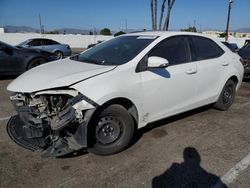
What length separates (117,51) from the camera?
412 cm

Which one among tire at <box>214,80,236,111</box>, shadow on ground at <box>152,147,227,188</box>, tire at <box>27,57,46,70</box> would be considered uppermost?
tire at <box>27,57,46,70</box>

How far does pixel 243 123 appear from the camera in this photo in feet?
15.6

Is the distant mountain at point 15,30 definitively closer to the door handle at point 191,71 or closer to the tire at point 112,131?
the door handle at point 191,71

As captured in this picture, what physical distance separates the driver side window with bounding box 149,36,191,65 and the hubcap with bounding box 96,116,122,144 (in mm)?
1163

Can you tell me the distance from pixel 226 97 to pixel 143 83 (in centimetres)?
256

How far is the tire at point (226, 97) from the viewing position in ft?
17.1

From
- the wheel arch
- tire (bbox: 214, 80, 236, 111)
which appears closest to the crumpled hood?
the wheel arch

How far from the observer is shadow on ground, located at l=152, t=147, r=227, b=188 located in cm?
289

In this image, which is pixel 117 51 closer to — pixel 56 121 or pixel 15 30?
pixel 56 121

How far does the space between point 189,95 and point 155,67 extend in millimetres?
1056

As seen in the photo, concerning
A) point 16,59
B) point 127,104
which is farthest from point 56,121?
point 16,59

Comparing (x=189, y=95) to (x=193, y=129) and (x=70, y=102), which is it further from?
(x=70, y=102)

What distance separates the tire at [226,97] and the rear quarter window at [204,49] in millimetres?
712

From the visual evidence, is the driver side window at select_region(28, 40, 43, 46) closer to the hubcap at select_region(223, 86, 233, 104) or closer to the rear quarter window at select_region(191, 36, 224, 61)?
the rear quarter window at select_region(191, 36, 224, 61)
